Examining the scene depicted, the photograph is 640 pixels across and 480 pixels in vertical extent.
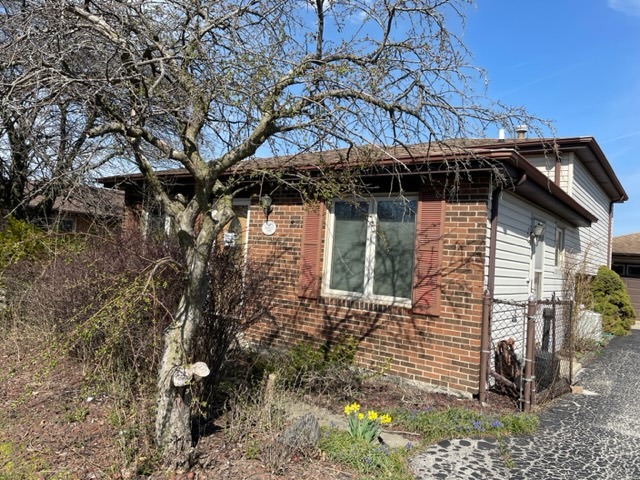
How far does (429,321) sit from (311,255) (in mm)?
2134

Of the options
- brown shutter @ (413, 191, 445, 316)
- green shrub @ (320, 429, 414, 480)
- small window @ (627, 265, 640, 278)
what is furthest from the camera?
small window @ (627, 265, 640, 278)

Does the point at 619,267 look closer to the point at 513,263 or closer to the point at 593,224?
the point at 593,224

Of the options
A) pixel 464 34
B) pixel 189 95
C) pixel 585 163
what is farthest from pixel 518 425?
pixel 585 163

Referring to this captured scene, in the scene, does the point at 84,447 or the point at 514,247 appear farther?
the point at 514,247

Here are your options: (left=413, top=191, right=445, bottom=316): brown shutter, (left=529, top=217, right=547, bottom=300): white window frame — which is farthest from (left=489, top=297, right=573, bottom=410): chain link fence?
(left=529, top=217, right=547, bottom=300): white window frame

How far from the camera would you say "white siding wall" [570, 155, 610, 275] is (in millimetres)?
12039

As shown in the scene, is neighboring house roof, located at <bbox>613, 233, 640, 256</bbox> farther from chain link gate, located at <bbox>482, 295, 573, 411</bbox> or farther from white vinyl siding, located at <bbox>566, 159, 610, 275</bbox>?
chain link gate, located at <bbox>482, 295, 573, 411</bbox>

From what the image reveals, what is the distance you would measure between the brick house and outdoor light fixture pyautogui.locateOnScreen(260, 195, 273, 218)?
0.07 metres

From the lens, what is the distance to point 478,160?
5.15m

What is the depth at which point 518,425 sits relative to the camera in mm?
4672

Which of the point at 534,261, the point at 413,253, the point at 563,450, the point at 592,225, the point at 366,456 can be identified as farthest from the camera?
the point at 592,225

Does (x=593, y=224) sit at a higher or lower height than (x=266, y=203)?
higher

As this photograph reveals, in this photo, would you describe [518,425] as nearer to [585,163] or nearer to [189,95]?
[189,95]

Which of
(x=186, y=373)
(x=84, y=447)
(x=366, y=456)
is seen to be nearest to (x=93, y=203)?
(x=84, y=447)
